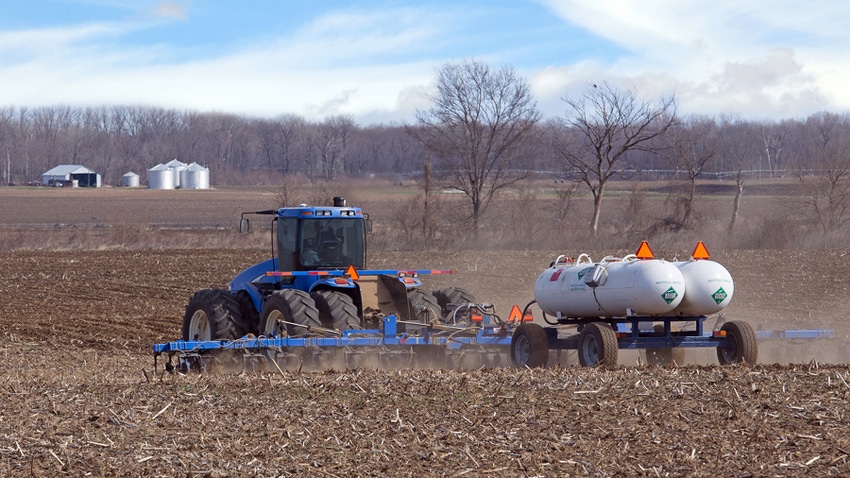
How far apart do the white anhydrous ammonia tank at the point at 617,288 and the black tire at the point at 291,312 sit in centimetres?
316

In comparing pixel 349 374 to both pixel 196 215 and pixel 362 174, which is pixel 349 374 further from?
pixel 196 215

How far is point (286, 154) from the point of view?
21234mm

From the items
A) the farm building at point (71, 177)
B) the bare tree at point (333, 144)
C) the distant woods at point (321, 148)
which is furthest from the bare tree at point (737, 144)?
the farm building at point (71, 177)

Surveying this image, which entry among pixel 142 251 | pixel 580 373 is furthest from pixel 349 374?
pixel 142 251

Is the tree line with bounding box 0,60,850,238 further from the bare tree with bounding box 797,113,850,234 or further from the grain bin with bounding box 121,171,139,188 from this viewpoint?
the grain bin with bounding box 121,171,139,188

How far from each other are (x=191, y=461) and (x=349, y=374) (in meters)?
3.58

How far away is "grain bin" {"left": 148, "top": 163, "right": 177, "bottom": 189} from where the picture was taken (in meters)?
90.6

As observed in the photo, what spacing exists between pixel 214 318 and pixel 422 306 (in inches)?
118

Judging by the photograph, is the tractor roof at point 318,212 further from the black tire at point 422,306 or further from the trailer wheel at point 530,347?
the trailer wheel at point 530,347

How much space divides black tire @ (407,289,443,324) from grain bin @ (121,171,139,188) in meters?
80.5

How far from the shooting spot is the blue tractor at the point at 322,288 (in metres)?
13.7

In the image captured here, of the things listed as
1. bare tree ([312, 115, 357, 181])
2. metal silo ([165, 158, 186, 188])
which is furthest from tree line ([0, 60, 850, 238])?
metal silo ([165, 158, 186, 188])

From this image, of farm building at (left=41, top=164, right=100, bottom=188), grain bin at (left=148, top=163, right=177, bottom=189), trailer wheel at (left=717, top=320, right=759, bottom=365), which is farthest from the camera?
farm building at (left=41, top=164, right=100, bottom=188)

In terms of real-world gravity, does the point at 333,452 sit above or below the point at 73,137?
below
